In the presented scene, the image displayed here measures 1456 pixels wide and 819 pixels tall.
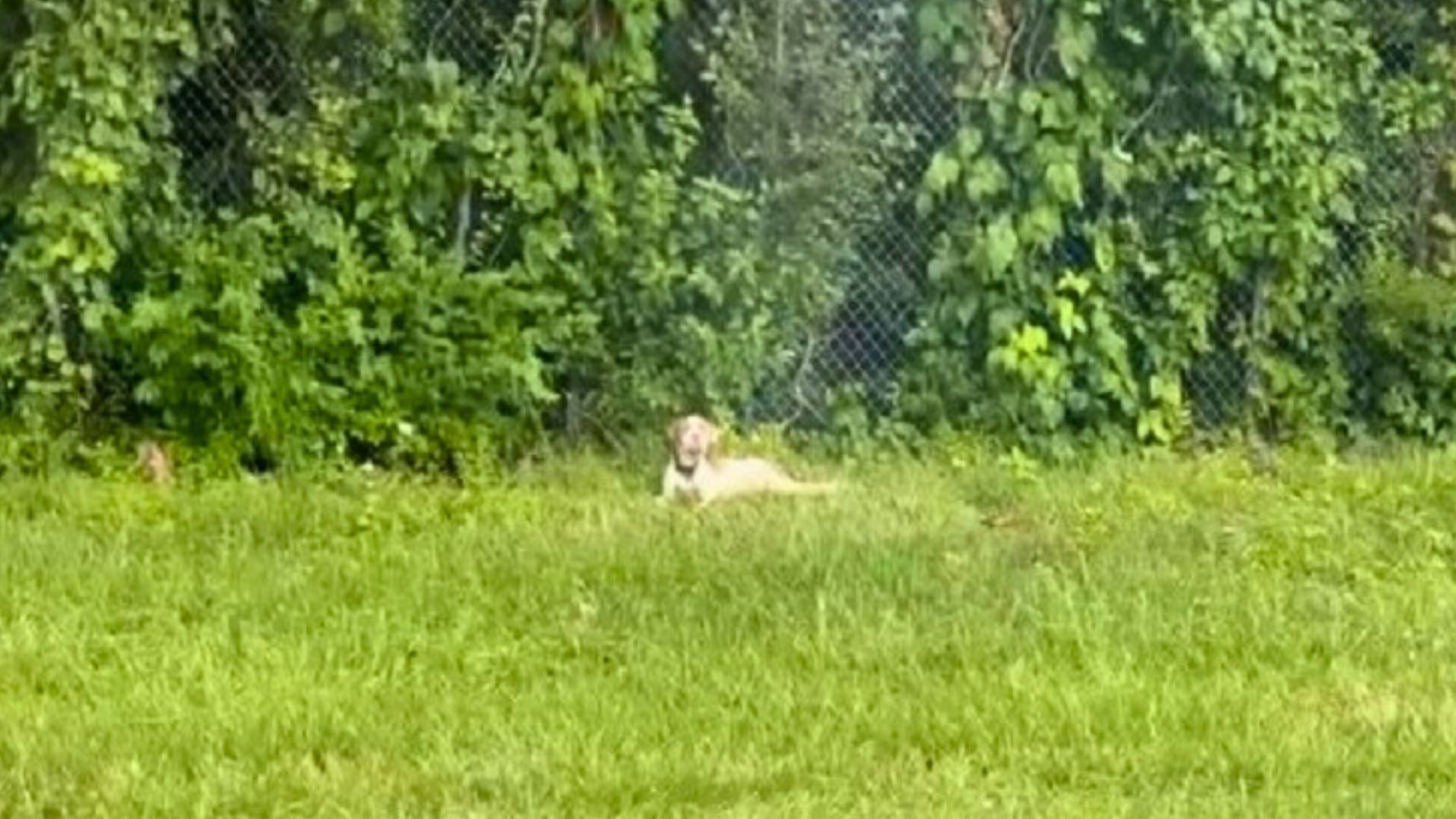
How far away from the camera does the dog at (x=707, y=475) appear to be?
7.70 m

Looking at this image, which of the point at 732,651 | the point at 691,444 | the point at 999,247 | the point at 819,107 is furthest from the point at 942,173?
the point at 732,651

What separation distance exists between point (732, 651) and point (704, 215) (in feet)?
8.93

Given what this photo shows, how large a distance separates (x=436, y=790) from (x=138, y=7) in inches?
146

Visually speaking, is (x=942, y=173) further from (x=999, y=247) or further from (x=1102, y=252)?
(x=1102, y=252)

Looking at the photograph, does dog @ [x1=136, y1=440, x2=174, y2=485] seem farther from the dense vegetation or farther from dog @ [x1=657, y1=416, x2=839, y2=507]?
dog @ [x1=657, y1=416, x2=839, y2=507]

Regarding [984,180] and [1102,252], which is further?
[1102,252]

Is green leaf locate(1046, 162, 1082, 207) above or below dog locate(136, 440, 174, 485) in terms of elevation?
above

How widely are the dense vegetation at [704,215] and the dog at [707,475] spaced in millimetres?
772

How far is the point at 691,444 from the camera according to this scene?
25.3ft

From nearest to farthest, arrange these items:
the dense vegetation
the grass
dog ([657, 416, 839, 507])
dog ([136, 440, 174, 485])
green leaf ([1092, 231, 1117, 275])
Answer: the grass < dog ([657, 416, 839, 507]) < dog ([136, 440, 174, 485]) < the dense vegetation < green leaf ([1092, 231, 1117, 275])

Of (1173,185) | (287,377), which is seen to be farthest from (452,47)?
(1173,185)

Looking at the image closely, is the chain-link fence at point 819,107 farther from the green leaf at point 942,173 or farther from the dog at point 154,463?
the dog at point 154,463

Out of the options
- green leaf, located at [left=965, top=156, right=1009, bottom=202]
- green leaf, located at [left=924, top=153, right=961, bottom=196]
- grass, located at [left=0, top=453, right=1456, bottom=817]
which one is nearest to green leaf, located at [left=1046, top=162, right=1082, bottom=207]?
green leaf, located at [left=965, top=156, right=1009, bottom=202]

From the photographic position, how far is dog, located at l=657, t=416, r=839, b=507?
7.70 m
